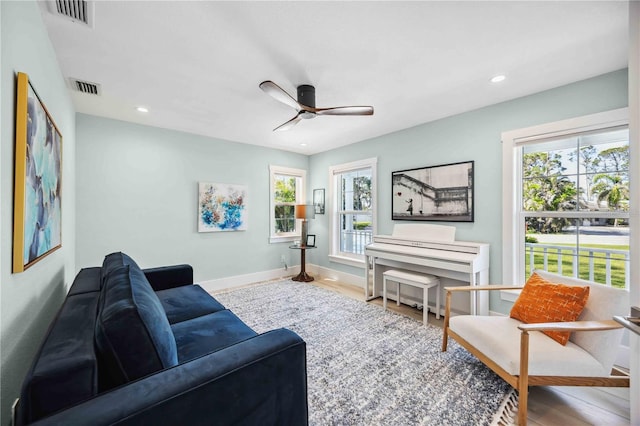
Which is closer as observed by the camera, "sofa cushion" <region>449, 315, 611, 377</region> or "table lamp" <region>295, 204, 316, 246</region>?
"sofa cushion" <region>449, 315, 611, 377</region>

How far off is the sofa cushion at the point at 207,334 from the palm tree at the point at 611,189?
315 cm

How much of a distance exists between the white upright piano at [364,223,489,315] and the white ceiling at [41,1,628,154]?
61.1 inches

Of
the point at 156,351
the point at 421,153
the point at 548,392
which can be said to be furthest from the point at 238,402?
the point at 421,153

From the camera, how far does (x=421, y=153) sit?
351cm

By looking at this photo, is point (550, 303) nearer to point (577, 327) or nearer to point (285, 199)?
point (577, 327)

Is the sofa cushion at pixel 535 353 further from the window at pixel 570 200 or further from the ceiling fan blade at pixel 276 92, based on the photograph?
the ceiling fan blade at pixel 276 92

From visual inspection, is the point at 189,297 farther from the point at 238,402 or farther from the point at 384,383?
the point at 384,383

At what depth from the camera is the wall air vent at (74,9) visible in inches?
58.1

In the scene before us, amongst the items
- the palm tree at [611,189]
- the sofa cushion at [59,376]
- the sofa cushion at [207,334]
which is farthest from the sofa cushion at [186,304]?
the palm tree at [611,189]

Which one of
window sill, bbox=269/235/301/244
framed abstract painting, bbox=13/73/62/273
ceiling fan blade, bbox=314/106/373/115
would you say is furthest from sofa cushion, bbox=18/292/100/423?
window sill, bbox=269/235/301/244

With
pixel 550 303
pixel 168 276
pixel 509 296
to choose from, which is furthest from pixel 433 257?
pixel 168 276

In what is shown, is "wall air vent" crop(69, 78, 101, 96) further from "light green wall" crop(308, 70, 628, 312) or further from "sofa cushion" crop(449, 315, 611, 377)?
"sofa cushion" crop(449, 315, 611, 377)

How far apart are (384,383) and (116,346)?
5.68 feet

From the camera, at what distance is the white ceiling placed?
1.56 meters
